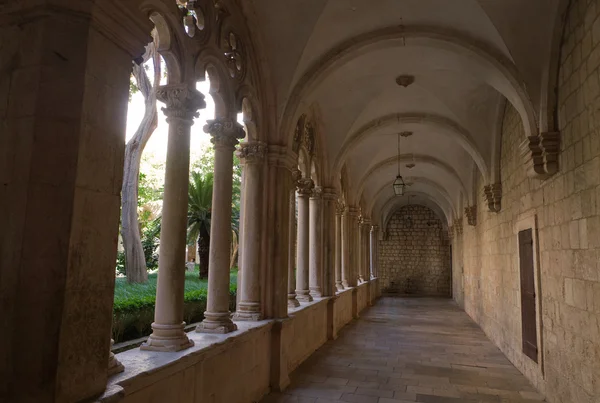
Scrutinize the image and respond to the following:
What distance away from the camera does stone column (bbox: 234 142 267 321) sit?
4.62 m

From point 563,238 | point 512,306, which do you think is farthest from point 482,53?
point 512,306

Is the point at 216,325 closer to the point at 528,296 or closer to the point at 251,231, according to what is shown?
the point at 251,231

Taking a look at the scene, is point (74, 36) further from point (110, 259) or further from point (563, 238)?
point (563, 238)

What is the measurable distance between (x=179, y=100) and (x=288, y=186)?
2.11 m

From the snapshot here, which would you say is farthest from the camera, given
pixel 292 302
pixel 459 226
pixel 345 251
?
pixel 459 226

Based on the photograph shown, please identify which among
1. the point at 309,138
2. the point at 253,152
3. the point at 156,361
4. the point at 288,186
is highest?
the point at 309,138

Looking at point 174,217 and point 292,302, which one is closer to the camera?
point 174,217

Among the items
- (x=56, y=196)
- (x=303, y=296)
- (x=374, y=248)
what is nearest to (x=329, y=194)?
(x=303, y=296)

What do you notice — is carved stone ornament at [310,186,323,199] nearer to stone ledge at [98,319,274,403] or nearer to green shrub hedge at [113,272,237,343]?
green shrub hedge at [113,272,237,343]

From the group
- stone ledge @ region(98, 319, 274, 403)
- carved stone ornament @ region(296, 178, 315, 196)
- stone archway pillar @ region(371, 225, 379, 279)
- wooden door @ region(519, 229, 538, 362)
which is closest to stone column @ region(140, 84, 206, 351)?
stone ledge @ region(98, 319, 274, 403)

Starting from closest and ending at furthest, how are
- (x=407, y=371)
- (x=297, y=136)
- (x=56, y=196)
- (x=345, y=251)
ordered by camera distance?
(x=56, y=196)
(x=407, y=371)
(x=297, y=136)
(x=345, y=251)

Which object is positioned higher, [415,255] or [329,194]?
[329,194]

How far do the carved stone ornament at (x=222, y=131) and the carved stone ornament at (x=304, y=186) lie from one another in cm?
277

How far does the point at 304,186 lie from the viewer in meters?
6.91
